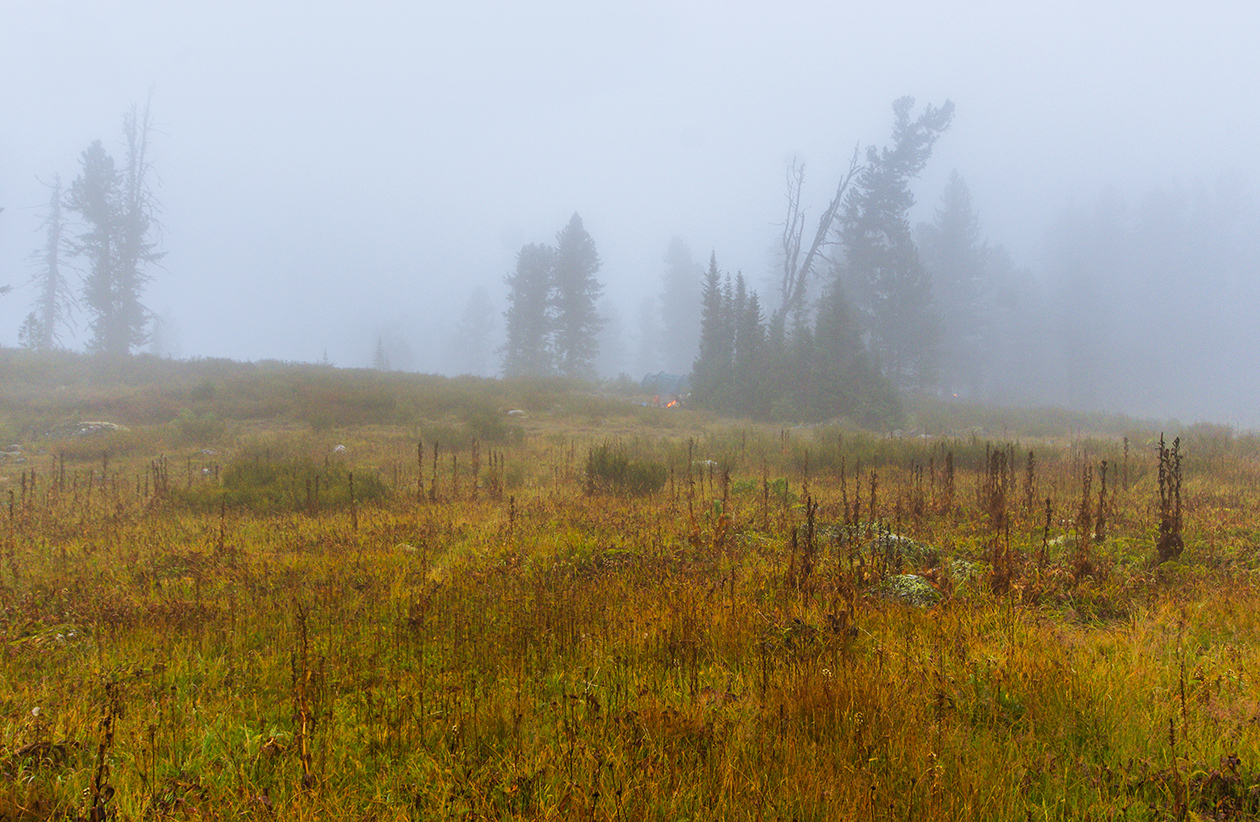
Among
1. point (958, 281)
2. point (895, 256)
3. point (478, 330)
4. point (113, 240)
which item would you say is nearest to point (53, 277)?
point (113, 240)

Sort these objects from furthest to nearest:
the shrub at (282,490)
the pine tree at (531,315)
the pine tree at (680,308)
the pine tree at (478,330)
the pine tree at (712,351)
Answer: the pine tree at (478,330), the pine tree at (680,308), the pine tree at (531,315), the pine tree at (712,351), the shrub at (282,490)

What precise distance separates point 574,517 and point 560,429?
1214cm

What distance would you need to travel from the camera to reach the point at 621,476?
29.9ft

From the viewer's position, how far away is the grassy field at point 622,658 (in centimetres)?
199

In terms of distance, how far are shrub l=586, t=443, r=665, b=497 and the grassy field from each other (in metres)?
0.72

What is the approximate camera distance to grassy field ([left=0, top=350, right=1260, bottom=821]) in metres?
1.99

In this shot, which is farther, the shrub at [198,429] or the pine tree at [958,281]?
the pine tree at [958,281]

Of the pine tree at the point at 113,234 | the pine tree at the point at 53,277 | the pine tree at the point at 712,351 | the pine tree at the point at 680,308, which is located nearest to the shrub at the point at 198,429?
the pine tree at the point at 712,351

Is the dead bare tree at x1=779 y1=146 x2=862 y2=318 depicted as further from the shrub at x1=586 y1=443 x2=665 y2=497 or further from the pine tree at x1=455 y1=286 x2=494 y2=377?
the pine tree at x1=455 y1=286 x2=494 y2=377

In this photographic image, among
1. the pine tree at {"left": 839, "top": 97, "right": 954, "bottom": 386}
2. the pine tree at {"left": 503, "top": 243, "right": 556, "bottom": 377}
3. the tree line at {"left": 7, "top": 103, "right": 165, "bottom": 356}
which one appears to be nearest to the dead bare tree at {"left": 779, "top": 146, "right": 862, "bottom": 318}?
the pine tree at {"left": 839, "top": 97, "right": 954, "bottom": 386}

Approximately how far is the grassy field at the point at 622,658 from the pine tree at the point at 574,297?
3563 cm

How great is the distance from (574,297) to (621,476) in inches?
1393

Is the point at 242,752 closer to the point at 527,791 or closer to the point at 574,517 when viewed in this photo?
the point at 527,791

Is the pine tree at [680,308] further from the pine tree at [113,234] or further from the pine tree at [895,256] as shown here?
the pine tree at [113,234]
